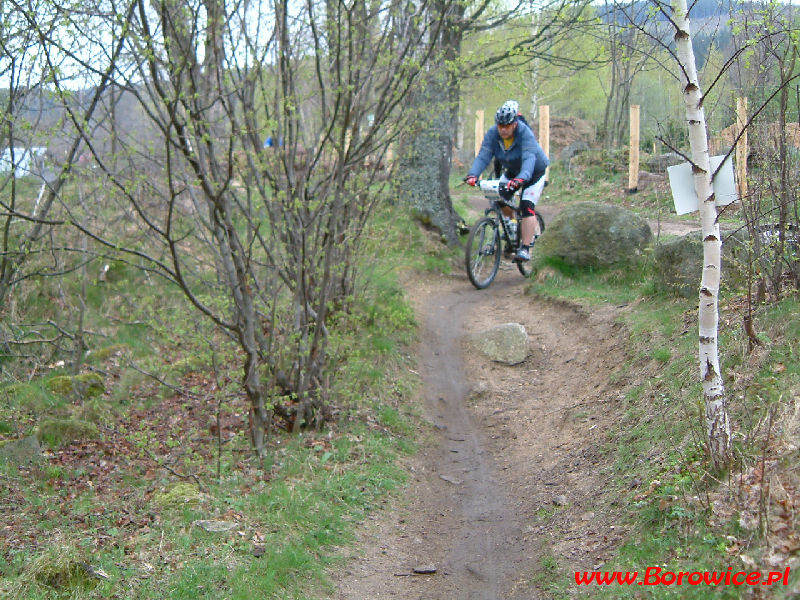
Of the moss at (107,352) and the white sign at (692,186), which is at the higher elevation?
the white sign at (692,186)

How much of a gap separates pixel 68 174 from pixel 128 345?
5833 millimetres

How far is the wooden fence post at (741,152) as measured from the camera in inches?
233

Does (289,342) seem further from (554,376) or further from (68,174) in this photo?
(554,376)

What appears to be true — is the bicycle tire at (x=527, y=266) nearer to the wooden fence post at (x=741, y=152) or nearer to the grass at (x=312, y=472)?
the grass at (x=312, y=472)

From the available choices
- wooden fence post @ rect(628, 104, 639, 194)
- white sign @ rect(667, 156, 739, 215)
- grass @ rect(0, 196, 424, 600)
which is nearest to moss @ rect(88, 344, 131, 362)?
grass @ rect(0, 196, 424, 600)

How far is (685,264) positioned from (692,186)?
3.51 meters

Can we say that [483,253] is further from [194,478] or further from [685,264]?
[194,478]

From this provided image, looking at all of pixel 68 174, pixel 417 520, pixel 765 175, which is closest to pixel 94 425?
pixel 68 174

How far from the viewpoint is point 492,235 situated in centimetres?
1106

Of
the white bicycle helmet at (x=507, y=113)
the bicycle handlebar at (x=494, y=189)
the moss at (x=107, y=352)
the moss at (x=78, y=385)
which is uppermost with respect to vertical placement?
the white bicycle helmet at (x=507, y=113)

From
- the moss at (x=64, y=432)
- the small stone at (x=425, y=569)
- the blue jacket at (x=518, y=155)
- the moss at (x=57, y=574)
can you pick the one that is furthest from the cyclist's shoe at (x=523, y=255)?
the moss at (x=57, y=574)

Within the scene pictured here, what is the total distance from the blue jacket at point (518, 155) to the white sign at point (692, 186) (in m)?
5.63

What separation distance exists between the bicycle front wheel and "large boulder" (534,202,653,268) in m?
0.79

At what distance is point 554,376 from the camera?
27.0ft
